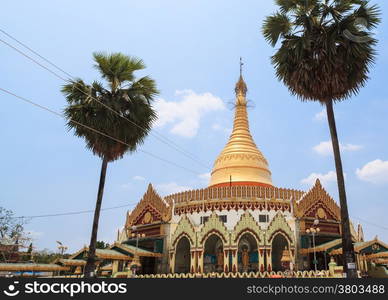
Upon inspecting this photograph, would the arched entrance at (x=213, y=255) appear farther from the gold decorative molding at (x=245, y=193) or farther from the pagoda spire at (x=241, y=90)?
the pagoda spire at (x=241, y=90)

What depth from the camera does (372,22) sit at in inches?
703

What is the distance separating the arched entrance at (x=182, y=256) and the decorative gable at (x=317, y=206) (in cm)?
1123

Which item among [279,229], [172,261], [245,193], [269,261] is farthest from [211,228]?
[279,229]

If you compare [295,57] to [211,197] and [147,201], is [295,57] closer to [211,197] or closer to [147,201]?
[211,197]

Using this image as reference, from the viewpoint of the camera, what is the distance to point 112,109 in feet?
71.3

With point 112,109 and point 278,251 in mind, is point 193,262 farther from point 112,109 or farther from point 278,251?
point 112,109

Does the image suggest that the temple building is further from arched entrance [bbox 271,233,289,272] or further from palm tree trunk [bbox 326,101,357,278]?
palm tree trunk [bbox 326,101,357,278]

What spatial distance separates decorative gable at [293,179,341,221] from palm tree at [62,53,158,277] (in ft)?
60.8

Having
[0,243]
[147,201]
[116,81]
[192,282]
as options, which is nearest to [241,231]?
[147,201]

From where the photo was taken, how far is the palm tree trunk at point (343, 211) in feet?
51.2

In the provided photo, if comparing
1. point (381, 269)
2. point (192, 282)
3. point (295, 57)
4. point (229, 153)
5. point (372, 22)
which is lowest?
point (192, 282)

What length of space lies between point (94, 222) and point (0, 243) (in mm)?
26294

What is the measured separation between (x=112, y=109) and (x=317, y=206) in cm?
2279

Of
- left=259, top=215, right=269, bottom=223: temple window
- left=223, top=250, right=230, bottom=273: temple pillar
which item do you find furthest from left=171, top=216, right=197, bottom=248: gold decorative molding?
left=259, top=215, right=269, bottom=223: temple window
